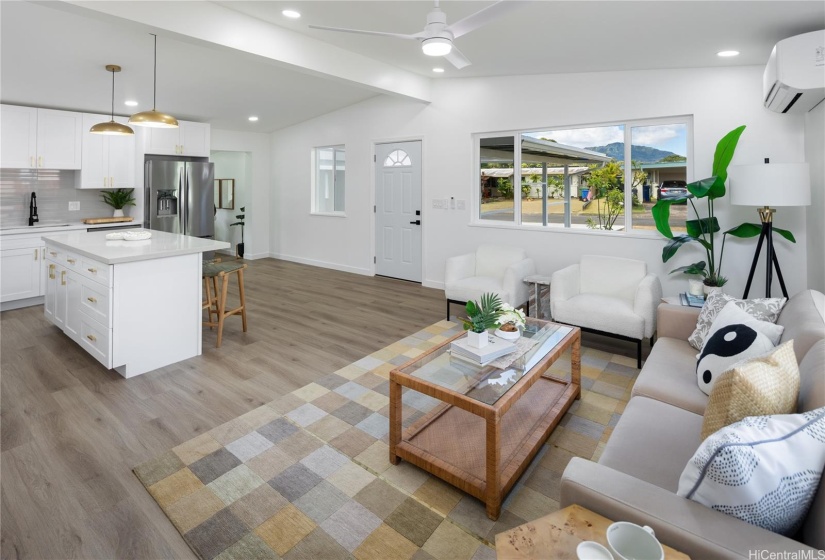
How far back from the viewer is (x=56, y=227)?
18.0ft

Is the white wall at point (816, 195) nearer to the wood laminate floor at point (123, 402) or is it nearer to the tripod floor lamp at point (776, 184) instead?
the tripod floor lamp at point (776, 184)

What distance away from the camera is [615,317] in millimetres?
3594

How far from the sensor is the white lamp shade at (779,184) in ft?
10.3

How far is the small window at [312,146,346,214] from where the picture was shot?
7707mm

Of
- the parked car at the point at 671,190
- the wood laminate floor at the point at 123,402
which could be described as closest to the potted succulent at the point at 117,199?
the wood laminate floor at the point at 123,402

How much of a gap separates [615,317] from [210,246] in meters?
3.42

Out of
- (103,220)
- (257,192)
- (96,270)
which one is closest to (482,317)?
(96,270)

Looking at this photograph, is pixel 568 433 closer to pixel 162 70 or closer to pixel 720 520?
pixel 720 520

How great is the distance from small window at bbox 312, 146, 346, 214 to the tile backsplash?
3269mm

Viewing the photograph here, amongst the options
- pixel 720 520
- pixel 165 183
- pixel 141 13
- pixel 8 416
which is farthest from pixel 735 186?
pixel 165 183

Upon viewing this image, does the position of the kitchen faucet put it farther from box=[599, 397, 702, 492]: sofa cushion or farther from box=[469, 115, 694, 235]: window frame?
box=[599, 397, 702, 492]: sofa cushion

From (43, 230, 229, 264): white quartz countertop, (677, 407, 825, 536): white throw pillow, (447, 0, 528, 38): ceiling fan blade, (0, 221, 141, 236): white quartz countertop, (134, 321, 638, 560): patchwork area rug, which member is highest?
(447, 0, 528, 38): ceiling fan blade

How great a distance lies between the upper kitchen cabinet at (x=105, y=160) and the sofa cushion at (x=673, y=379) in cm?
661

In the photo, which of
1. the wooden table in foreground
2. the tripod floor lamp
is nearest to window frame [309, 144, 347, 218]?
the tripod floor lamp
